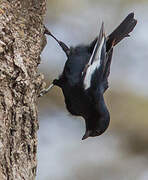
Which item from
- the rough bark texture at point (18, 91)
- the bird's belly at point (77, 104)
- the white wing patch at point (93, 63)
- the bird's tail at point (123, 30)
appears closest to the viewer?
the rough bark texture at point (18, 91)

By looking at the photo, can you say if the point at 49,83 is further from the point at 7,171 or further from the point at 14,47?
the point at 7,171

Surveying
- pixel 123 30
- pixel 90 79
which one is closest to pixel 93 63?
pixel 90 79

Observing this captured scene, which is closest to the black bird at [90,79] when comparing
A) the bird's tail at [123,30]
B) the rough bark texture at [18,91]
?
the bird's tail at [123,30]

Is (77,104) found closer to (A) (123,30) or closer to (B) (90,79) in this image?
(B) (90,79)

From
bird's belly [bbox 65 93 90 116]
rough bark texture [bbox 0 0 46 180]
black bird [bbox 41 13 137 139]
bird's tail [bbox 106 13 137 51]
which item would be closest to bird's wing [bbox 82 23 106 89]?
black bird [bbox 41 13 137 139]

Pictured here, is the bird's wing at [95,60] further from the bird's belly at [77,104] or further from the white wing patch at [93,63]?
the bird's belly at [77,104]

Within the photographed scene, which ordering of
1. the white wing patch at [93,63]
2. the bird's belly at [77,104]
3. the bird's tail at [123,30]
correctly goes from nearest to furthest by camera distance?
the white wing patch at [93,63] < the bird's belly at [77,104] < the bird's tail at [123,30]

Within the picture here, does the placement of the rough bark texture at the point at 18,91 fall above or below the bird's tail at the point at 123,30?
above

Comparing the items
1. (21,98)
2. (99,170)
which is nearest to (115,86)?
(99,170)
